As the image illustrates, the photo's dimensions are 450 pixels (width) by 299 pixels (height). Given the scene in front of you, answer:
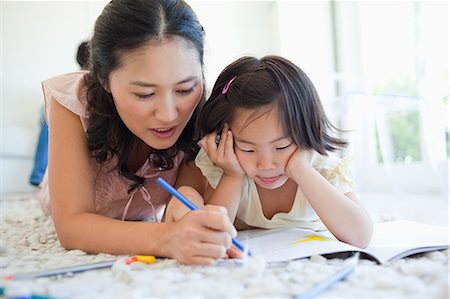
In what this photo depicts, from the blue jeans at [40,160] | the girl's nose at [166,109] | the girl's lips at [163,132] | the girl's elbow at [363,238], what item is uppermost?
the girl's nose at [166,109]

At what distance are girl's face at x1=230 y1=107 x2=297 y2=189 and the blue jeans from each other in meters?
1.88

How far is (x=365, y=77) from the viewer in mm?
2104

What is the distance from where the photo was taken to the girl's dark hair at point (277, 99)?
2.67 feet

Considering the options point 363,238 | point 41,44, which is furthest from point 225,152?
point 41,44

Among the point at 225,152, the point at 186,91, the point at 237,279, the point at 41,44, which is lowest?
the point at 237,279

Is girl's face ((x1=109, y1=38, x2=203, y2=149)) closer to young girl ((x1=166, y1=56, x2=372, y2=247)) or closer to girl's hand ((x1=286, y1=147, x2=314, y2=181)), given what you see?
young girl ((x1=166, y1=56, x2=372, y2=247))

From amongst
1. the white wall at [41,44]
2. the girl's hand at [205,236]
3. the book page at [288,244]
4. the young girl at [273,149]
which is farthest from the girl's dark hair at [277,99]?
the white wall at [41,44]

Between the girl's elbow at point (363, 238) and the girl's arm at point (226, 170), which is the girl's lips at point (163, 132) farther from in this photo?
the girl's elbow at point (363, 238)

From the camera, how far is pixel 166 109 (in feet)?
2.61

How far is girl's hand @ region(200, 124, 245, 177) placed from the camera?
83 cm

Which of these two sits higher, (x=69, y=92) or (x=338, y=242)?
(x=69, y=92)

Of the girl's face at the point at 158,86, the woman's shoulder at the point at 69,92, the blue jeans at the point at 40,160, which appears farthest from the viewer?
the blue jeans at the point at 40,160

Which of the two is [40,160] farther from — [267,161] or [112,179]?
[267,161]

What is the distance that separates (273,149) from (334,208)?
147 mm
